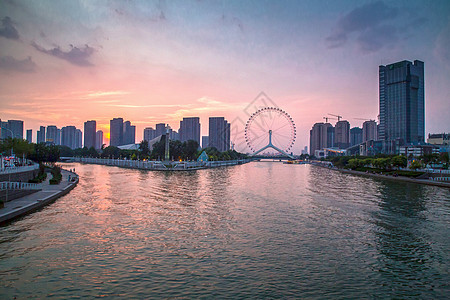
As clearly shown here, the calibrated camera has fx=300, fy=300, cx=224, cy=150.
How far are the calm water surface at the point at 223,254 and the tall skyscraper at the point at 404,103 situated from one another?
171 meters

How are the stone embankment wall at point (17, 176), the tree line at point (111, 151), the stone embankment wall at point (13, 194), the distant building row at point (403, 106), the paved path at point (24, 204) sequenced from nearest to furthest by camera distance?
the paved path at point (24, 204) < the stone embankment wall at point (13, 194) < the stone embankment wall at point (17, 176) < the tree line at point (111, 151) < the distant building row at point (403, 106)

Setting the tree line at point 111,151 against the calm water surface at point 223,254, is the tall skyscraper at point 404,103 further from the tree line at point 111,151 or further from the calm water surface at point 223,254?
the calm water surface at point 223,254

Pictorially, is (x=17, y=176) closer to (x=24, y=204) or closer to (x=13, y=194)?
(x=13, y=194)

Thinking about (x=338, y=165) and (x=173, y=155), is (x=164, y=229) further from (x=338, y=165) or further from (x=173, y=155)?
(x=338, y=165)

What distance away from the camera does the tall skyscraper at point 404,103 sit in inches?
6762

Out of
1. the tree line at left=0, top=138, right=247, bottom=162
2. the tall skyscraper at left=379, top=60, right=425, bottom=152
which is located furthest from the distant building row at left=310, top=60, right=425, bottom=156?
the tree line at left=0, top=138, right=247, bottom=162

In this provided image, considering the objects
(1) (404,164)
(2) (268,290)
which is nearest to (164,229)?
(2) (268,290)

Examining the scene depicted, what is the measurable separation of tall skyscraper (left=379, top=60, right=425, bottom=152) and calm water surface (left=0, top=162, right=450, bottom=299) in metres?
171

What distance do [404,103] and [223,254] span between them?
193 m

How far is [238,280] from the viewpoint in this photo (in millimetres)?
10680

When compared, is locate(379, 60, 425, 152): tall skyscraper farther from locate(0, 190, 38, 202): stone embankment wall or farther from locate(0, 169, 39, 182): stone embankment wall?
locate(0, 190, 38, 202): stone embankment wall

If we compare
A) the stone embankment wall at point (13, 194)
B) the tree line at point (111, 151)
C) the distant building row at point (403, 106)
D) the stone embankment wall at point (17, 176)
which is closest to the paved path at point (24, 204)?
the stone embankment wall at point (13, 194)

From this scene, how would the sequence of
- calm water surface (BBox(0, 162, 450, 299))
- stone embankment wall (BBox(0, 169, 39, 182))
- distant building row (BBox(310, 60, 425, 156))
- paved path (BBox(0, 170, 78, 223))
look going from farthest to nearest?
distant building row (BBox(310, 60, 425, 156)) → stone embankment wall (BBox(0, 169, 39, 182)) → paved path (BBox(0, 170, 78, 223)) → calm water surface (BBox(0, 162, 450, 299))

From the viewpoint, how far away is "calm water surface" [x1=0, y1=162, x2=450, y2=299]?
10.1 metres
